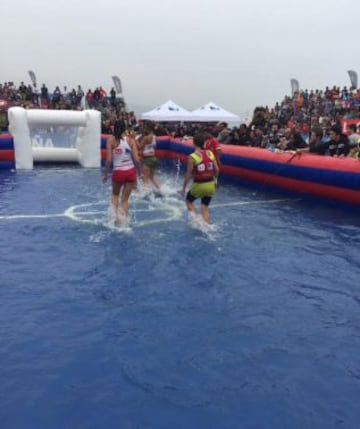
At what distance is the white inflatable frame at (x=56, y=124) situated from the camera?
13.1 meters

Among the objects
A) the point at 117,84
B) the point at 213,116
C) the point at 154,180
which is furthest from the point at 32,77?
the point at 154,180

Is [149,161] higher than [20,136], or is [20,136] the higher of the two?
[20,136]

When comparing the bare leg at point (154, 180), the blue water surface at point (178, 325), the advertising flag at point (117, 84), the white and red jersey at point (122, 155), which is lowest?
the blue water surface at point (178, 325)

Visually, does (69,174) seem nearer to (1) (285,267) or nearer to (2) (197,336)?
(1) (285,267)

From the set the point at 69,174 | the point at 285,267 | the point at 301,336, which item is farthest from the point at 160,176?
the point at 301,336

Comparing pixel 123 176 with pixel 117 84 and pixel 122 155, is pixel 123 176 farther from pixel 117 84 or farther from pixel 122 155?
pixel 117 84

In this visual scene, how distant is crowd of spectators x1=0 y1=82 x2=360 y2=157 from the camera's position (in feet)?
36.6

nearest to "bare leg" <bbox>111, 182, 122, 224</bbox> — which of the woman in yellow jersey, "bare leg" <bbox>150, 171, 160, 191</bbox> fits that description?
the woman in yellow jersey

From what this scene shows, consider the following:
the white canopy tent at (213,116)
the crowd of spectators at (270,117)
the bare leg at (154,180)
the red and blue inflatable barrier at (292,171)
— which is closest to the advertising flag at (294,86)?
the crowd of spectators at (270,117)

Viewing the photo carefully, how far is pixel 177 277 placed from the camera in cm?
506

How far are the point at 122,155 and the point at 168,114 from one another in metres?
13.9

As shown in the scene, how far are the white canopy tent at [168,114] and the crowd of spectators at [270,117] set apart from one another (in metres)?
0.39

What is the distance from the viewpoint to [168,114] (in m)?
20.4

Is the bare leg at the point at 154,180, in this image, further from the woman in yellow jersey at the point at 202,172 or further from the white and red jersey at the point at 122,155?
the woman in yellow jersey at the point at 202,172
